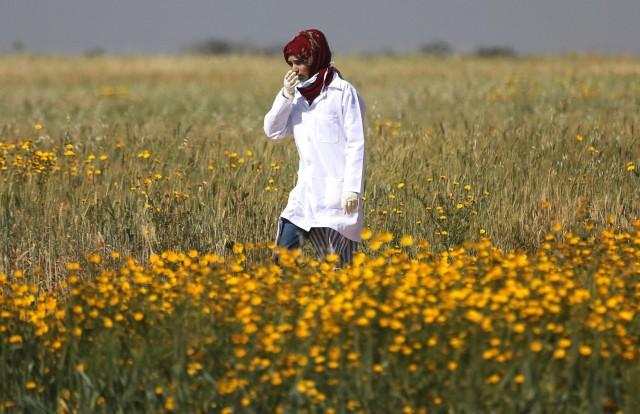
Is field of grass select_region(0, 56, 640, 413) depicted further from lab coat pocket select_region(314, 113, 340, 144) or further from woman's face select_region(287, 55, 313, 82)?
woman's face select_region(287, 55, 313, 82)

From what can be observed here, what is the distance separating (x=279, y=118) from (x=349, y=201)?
75 cm

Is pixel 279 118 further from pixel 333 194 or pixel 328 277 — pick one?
pixel 328 277

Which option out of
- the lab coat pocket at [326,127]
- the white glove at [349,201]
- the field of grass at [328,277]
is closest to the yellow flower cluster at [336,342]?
the field of grass at [328,277]

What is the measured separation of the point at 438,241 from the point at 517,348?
2.82m

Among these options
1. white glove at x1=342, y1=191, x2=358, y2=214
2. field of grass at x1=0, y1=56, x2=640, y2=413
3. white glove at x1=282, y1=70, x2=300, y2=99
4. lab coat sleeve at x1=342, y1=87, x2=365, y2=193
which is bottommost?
field of grass at x1=0, y1=56, x2=640, y2=413

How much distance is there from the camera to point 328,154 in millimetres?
6254

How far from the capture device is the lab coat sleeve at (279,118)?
6.29 meters

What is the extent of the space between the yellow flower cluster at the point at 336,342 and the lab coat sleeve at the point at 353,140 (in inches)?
33.1

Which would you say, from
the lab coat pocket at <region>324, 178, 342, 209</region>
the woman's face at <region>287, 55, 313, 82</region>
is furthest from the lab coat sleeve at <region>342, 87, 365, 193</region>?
the woman's face at <region>287, 55, 313, 82</region>

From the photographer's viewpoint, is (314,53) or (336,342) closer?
(336,342)

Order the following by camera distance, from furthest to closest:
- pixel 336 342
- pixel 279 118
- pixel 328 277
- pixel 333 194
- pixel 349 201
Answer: pixel 279 118 → pixel 333 194 → pixel 349 201 → pixel 328 277 → pixel 336 342

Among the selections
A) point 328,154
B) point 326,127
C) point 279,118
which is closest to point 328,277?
point 328,154

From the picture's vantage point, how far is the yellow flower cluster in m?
4.64

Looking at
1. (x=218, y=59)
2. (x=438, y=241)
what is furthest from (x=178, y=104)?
(x=218, y=59)
